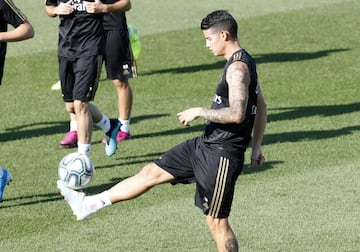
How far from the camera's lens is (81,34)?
12727mm

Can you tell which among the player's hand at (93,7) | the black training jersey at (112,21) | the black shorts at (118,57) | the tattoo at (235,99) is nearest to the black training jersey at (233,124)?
the tattoo at (235,99)

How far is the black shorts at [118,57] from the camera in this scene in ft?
47.1

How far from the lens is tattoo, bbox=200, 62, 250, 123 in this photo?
8.41 metres

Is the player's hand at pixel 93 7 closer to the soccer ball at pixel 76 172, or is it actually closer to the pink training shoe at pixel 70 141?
the pink training shoe at pixel 70 141

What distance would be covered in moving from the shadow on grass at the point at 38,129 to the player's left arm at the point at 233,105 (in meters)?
6.39

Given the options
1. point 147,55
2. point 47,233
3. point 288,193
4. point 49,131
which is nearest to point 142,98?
point 49,131

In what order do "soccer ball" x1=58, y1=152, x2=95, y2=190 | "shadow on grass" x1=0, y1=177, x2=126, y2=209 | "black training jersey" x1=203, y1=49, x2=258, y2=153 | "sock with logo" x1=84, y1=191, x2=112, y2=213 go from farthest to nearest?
1. "shadow on grass" x1=0, y1=177, x2=126, y2=209
2. "soccer ball" x1=58, y1=152, x2=95, y2=190
3. "sock with logo" x1=84, y1=191, x2=112, y2=213
4. "black training jersey" x1=203, y1=49, x2=258, y2=153

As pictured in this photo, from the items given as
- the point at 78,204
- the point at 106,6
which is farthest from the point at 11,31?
the point at 78,204

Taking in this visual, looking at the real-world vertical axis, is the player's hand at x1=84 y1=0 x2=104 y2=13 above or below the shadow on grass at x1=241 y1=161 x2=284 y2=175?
Result: above

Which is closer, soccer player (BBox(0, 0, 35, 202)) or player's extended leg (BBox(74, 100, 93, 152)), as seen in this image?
soccer player (BBox(0, 0, 35, 202))

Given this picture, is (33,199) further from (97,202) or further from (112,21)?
(112,21)

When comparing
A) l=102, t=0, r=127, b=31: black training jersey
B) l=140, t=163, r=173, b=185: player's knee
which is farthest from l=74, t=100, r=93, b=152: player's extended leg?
l=140, t=163, r=173, b=185: player's knee

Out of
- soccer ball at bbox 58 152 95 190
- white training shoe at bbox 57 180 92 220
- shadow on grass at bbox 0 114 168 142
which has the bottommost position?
shadow on grass at bbox 0 114 168 142

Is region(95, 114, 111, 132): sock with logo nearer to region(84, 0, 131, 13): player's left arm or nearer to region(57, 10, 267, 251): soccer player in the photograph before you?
region(84, 0, 131, 13): player's left arm
